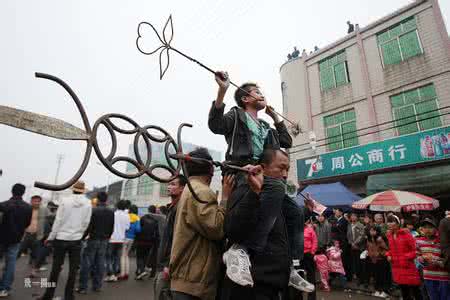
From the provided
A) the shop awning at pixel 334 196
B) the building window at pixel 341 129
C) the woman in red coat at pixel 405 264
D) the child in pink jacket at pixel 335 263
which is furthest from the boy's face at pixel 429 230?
the building window at pixel 341 129

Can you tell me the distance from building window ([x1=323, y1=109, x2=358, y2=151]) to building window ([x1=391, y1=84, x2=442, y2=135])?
184 cm

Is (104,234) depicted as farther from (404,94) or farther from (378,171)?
(404,94)

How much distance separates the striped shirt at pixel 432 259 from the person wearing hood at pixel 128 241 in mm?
6868

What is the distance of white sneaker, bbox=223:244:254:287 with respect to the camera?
1.47 metres

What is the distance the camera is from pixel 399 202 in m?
7.71

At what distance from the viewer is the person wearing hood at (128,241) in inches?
290

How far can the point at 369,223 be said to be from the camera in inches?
311

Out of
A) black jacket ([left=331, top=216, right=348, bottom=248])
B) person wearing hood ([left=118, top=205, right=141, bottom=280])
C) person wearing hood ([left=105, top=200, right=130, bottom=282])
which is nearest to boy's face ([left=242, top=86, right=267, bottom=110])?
person wearing hood ([left=105, top=200, right=130, bottom=282])

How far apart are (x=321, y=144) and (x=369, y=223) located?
21.3ft

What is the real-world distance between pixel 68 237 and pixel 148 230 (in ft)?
11.7

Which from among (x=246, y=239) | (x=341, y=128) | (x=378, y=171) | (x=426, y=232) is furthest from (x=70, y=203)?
(x=341, y=128)

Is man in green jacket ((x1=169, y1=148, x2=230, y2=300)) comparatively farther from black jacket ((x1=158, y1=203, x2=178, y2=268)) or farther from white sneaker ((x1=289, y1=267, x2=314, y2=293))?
black jacket ((x1=158, y1=203, x2=178, y2=268))

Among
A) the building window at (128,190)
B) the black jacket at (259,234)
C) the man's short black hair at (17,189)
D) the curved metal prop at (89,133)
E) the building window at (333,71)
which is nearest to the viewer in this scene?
the curved metal prop at (89,133)

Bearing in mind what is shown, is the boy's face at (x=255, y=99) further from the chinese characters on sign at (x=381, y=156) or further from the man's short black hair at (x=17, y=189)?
the chinese characters on sign at (x=381, y=156)
